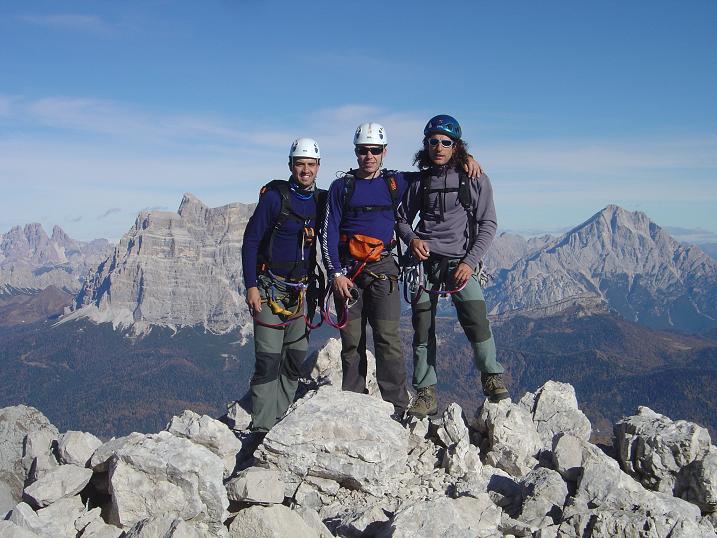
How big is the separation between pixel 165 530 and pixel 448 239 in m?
7.40

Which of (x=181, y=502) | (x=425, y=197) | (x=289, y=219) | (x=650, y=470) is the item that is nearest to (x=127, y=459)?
(x=181, y=502)

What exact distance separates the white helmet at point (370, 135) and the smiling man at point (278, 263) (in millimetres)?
950

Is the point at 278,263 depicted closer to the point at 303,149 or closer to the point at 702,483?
the point at 303,149

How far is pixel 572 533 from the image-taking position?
8.02 m

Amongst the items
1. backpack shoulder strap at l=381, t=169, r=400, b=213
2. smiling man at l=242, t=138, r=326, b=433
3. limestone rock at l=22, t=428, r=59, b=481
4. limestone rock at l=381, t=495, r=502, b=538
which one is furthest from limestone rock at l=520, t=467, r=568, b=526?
limestone rock at l=22, t=428, r=59, b=481

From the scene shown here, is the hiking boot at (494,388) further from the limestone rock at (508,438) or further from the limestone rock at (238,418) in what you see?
the limestone rock at (238,418)

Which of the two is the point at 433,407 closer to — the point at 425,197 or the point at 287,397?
the point at 287,397

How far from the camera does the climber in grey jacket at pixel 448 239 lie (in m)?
11.7

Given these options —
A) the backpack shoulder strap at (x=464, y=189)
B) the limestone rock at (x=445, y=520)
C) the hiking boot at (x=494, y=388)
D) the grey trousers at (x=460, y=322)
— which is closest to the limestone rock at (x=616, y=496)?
the limestone rock at (x=445, y=520)

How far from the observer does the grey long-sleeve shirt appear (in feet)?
38.4

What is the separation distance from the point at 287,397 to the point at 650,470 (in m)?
7.20

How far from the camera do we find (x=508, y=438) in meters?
10.9

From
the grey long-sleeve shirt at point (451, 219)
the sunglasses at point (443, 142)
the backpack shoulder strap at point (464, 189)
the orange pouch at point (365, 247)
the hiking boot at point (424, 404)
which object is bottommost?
the hiking boot at point (424, 404)

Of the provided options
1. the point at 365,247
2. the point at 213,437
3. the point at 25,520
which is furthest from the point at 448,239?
the point at 25,520
